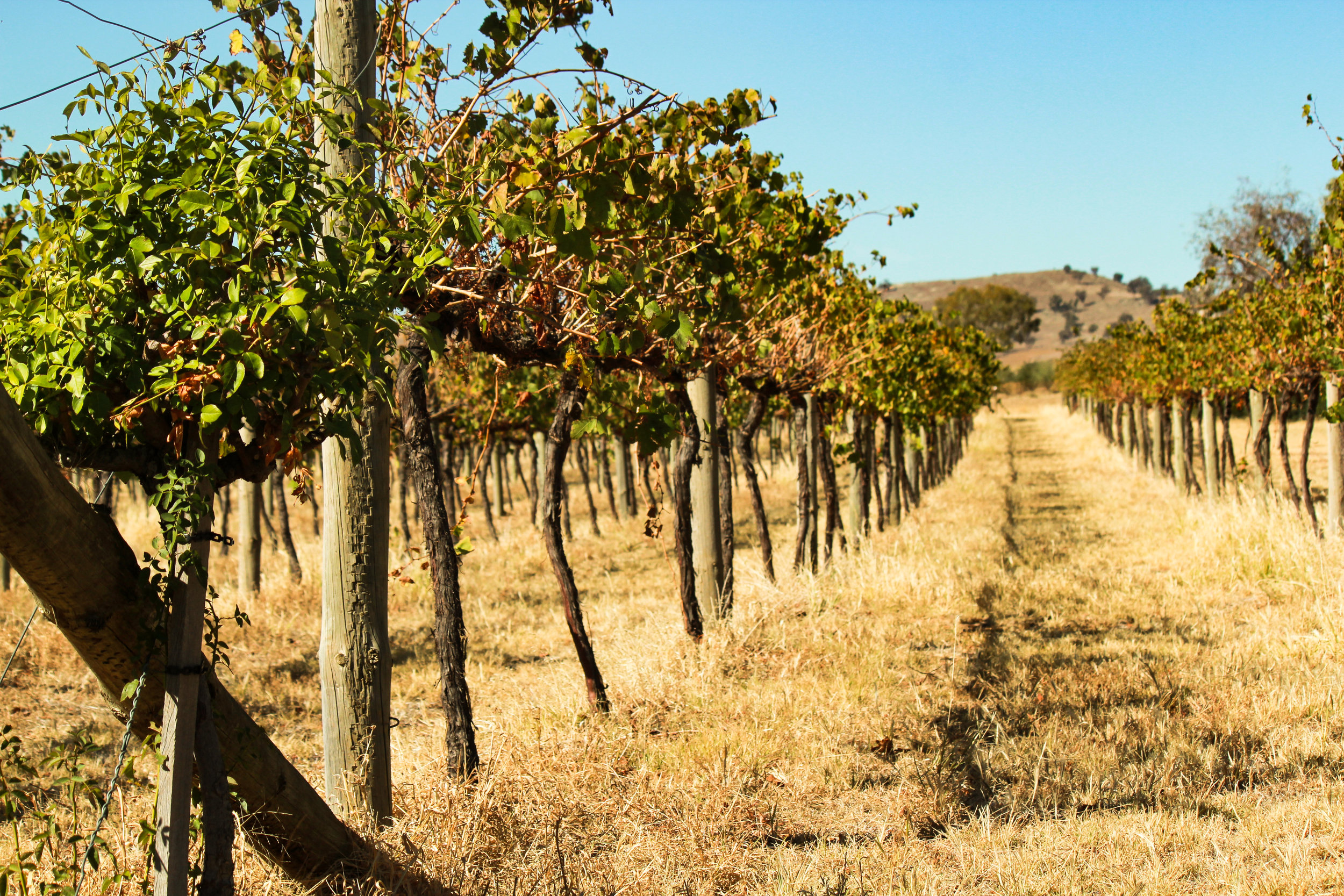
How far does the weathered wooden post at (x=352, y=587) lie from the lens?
133 inches

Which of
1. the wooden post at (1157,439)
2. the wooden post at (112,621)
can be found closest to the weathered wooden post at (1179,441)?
the wooden post at (1157,439)

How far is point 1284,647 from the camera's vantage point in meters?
6.22

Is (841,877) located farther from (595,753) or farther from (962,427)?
(962,427)

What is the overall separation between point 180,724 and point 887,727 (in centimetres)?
373

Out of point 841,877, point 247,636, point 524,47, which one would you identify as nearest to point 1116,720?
point 841,877

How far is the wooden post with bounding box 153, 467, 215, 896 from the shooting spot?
7.42ft

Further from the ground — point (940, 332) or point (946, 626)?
point (940, 332)

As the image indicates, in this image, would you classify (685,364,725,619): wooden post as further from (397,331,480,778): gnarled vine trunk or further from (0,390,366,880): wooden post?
(0,390,366,880): wooden post

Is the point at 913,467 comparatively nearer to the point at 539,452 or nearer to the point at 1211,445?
the point at 1211,445

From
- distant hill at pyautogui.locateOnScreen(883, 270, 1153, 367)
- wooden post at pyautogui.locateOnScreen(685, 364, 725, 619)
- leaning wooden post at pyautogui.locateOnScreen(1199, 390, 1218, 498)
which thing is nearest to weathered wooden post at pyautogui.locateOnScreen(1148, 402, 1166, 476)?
leaning wooden post at pyautogui.locateOnScreen(1199, 390, 1218, 498)

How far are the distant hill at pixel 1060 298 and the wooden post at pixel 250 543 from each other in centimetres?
10119

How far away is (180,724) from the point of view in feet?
7.43

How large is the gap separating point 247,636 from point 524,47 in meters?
7.20

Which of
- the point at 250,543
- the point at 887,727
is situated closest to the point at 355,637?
the point at 887,727
